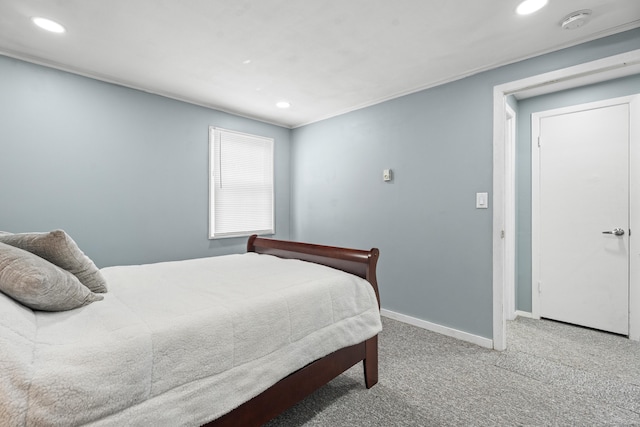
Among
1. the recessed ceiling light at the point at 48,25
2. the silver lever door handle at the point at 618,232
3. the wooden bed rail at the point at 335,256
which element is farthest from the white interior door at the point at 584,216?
the recessed ceiling light at the point at 48,25

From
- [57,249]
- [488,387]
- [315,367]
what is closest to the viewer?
[57,249]

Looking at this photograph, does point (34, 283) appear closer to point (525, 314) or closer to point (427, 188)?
point (427, 188)

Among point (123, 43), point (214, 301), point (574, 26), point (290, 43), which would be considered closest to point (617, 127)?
point (574, 26)

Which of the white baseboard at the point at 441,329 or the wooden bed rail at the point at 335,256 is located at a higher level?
the wooden bed rail at the point at 335,256

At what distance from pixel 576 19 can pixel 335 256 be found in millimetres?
2161

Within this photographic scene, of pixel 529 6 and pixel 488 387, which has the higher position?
pixel 529 6

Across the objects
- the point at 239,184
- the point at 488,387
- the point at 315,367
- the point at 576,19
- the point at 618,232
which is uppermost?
the point at 576,19

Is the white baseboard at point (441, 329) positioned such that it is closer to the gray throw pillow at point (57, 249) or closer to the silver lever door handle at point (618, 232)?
the silver lever door handle at point (618, 232)

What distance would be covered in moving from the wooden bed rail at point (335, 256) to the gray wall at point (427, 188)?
1023 millimetres

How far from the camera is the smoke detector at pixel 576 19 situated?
1.87 metres

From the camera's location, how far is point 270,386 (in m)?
1.38

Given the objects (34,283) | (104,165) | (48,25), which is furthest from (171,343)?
(104,165)

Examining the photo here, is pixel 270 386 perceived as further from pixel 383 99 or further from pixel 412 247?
pixel 383 99

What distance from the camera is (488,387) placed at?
1999 mm
